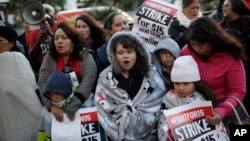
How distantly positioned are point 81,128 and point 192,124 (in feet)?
3.12

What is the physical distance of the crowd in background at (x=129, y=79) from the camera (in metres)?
3.48

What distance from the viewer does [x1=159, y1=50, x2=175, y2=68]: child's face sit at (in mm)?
3773

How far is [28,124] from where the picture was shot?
4.32 m

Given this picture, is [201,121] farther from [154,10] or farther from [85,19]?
[85,19]

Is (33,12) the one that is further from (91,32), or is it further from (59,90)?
(59,90)

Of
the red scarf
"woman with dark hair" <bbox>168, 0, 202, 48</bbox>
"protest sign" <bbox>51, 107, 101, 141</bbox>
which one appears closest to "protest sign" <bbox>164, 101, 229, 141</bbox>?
"protest sign" <bbox>51, 107, 101, 141</bbox>

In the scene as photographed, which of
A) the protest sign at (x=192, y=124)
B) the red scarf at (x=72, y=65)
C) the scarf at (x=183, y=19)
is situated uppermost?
the scarf at (x=183, y=19)

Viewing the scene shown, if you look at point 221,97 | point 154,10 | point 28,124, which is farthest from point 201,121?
point 28,124

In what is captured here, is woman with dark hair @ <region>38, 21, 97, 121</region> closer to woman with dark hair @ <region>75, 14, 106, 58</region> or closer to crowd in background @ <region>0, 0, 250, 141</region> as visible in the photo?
crowd in background @ <region>0, 0, 250, 141</region>

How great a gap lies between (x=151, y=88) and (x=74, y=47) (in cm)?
89

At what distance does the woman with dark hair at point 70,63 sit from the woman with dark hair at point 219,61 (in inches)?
38.3

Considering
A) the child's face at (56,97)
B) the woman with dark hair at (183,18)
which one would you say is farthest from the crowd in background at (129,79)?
the woman with dark hair at (183,18)

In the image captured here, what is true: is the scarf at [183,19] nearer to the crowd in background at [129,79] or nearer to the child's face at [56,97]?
the crowd in background at [129,79]

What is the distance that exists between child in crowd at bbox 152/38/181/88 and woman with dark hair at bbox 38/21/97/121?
0.58 m
